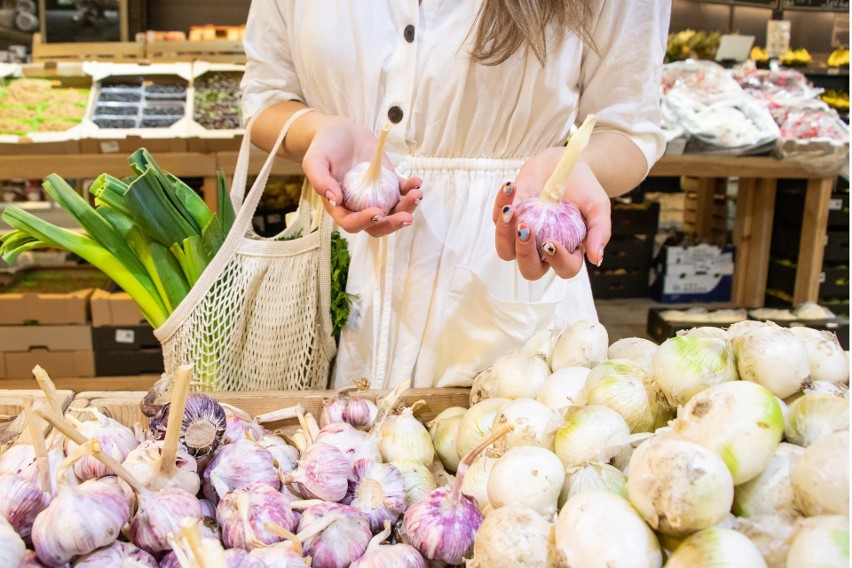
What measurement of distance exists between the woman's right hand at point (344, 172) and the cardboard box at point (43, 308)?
1786 mm

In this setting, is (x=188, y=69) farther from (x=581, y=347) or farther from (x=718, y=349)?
(x=718, y=349)

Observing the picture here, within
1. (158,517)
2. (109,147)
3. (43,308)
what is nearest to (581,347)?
(158,517)

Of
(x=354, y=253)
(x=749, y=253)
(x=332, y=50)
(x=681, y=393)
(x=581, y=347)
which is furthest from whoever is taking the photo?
(x=749, y=253)

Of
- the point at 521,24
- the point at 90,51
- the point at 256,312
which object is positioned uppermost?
the point at 90,51

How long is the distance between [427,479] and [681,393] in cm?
28

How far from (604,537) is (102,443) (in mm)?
500

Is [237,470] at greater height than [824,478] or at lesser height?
lesser

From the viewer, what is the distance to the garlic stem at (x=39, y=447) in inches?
25.8

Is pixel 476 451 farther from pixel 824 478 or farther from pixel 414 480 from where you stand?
pixel 824 478

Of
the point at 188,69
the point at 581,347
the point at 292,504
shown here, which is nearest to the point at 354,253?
the point at 581,347

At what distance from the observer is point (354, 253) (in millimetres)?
1194

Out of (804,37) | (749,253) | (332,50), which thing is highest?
(804,37)

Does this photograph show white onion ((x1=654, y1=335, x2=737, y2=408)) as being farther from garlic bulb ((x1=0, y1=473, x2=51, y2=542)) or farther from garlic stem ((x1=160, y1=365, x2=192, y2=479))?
garlic bulb ((x1=0, y1=473, x2=51, y2=542))

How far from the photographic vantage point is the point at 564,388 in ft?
2.68
